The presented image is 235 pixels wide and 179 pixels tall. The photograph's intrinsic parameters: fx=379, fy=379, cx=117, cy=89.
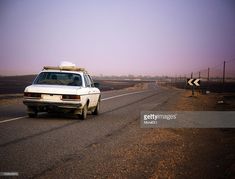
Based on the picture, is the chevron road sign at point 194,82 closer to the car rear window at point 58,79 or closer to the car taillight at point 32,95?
the car rear window at point 58,79

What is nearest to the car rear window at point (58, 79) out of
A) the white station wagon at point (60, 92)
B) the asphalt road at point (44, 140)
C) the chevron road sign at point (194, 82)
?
the white station wagon at point (60, 92)

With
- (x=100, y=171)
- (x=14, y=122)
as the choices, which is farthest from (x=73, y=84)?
(x=100, y=171)

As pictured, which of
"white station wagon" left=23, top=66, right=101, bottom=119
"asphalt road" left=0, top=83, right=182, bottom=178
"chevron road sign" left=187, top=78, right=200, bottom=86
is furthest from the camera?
"chevron road sign" left=187, top=78, right=200, bottom=86

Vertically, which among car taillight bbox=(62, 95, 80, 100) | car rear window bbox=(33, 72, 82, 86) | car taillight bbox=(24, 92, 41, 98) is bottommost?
car taillight bbox=(62, 95, 80, 100)

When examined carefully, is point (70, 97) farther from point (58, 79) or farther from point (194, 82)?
point (194, 82)

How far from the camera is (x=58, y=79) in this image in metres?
13.4

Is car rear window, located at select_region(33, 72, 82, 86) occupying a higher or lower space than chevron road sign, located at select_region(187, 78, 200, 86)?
higher

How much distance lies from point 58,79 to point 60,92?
1.27m

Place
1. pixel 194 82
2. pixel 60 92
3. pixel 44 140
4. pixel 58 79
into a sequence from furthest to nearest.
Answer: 1. pixel 194 82
2. pixel 58 79
3. pixel 60 92
4. pixel 44 140

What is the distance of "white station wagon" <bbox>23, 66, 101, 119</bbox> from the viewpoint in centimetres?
1216

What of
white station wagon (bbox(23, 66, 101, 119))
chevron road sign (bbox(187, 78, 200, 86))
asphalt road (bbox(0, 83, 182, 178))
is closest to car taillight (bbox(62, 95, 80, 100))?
white station wagon (bbox(23, 66, 101, 119))

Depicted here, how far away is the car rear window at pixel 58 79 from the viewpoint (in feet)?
43.2

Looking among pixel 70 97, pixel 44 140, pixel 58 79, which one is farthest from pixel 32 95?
pixel 44 140

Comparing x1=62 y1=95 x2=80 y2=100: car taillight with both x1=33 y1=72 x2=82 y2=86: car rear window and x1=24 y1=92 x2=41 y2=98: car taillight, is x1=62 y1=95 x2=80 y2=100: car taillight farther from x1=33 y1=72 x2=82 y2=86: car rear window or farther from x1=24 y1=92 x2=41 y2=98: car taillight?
x1=33 y1=72 x2=82 y2=86: car rear window
